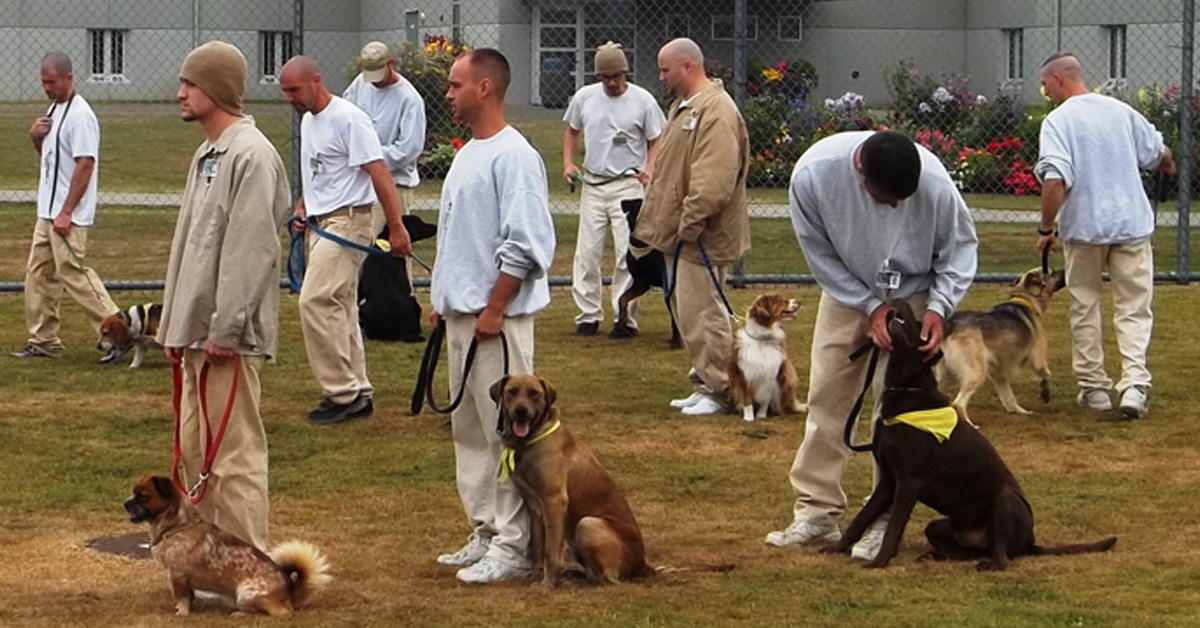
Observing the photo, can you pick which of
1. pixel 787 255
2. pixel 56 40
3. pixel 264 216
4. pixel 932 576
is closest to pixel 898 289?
pixel 932 576

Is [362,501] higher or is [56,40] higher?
[56,40]

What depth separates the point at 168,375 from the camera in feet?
40.4

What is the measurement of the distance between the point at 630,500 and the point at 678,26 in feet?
88.8

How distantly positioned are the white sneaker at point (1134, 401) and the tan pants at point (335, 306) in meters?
4.22

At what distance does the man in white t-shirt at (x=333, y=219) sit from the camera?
10352mm

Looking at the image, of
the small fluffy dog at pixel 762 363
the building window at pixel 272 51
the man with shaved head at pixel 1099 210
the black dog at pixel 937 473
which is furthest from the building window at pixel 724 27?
the black dog at pixel 937 473

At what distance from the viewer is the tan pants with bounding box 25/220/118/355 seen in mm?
12648

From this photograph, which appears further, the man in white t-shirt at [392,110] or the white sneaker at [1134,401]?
the man in white t-shirt at [392,110]

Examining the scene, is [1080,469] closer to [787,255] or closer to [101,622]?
[101,622]

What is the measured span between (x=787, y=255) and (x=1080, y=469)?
9.28 metres

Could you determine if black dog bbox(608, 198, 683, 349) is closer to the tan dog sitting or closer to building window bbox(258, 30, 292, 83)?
the tan dog sitting

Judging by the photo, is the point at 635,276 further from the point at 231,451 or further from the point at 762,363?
the point at 231,451

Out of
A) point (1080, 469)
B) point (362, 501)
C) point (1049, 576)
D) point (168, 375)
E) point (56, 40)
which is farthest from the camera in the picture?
point (56, 40)

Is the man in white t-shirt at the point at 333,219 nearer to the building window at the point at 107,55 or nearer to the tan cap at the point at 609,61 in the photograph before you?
the tan cap at the point at 609,61
